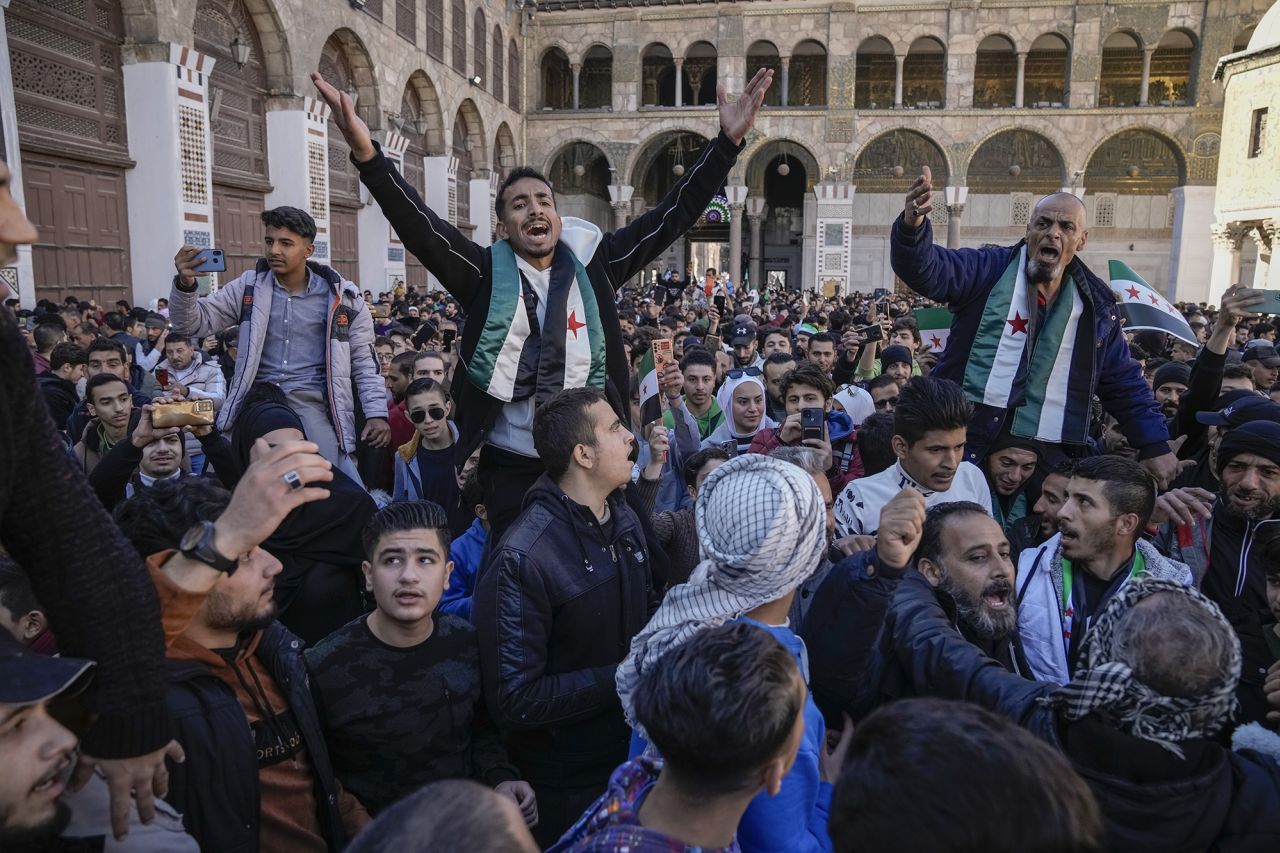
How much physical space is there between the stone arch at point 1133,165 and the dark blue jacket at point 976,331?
84.3ft

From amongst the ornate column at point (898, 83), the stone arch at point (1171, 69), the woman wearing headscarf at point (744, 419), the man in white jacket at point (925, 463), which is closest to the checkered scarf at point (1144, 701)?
the man in white jacket at point (925, 463)

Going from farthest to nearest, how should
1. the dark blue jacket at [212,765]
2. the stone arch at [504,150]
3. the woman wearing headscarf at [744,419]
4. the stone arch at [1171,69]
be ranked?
the stone arch at [1171,69], the stone arch at [504,150], the woman wearing headscarf at [744,419], the dark blue jacket at [212,765]

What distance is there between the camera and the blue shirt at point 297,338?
4.01 metres

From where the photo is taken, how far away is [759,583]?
1.74 meters

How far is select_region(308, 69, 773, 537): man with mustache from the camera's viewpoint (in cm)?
294

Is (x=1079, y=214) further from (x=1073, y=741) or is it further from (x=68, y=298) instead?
(x=68, y=298)

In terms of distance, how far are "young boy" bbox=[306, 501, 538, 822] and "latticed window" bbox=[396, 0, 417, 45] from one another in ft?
60.2

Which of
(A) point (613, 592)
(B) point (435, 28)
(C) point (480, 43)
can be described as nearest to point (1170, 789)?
(A) point (613, 592)

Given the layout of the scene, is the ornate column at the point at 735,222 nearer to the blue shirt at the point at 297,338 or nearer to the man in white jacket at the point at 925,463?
the blue shirt at the point at 297,338

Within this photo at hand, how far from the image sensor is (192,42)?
1170 cm

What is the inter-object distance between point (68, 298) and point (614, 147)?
19.0 m

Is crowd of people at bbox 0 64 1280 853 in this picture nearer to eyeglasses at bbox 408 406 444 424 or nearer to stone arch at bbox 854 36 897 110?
eyeglasses at bbox 408 406 444 424

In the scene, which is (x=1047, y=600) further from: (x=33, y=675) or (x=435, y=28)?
(x=435, y=28)

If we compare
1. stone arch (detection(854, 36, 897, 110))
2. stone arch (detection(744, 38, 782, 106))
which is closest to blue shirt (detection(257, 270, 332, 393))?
stone arch (detection(744, 38, 782, 106))
